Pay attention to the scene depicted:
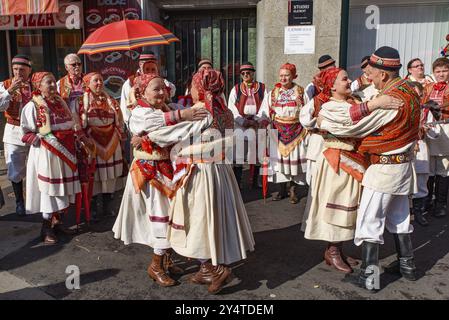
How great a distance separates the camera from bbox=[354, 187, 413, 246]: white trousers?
3.68 meters

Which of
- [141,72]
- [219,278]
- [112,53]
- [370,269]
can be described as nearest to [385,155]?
[370,269]

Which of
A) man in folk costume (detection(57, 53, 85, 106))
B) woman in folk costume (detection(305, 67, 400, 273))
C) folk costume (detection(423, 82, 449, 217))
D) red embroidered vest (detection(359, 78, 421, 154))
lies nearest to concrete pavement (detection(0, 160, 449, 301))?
folk costume (detection(423, 82, 449, 217))

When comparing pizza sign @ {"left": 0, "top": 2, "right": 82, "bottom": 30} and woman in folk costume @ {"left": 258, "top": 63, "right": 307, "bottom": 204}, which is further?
pizza sign @ {"left": 0, "top": 2, "right": 82, "bottom": 30}

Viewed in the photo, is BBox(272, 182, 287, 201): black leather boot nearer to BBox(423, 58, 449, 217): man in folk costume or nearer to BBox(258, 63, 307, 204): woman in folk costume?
BBox(258, 63, 307, 204): woman in folk costume

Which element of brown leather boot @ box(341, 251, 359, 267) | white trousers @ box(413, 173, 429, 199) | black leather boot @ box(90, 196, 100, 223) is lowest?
brown leather boot @ box(341, 251, 359, 267)

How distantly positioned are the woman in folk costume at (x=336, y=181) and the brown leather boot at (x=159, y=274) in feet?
4.22

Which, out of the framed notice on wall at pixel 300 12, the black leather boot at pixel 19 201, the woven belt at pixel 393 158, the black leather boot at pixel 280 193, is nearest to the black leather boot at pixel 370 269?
the woven belt at pixel 393 158

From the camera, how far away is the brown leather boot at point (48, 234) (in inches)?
193

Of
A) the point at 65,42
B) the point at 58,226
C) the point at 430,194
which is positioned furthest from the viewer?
the point at 65,42

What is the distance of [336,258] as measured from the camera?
13.7 ft

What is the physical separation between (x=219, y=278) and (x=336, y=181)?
128 cm

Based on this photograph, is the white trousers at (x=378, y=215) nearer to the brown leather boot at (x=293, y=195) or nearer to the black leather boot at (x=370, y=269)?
the black leather boot at (x=370, y=269)

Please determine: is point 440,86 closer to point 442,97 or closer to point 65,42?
point 442,97

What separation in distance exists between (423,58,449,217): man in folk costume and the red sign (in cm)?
485
